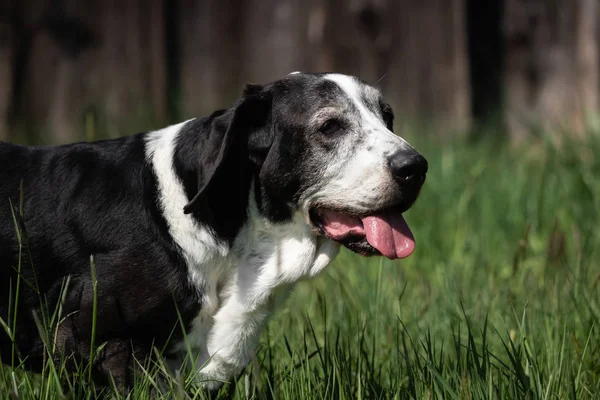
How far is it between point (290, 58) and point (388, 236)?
10.6ft

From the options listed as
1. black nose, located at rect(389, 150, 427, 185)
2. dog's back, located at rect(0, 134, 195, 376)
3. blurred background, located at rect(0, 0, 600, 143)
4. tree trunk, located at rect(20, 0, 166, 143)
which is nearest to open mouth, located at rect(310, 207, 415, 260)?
black nose, located at rect(389, 150, 427, 185)

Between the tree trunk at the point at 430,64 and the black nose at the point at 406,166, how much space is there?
3398 mm

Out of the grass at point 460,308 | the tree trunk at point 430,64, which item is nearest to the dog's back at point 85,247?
the grass at point 460,308

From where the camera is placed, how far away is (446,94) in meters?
6.09

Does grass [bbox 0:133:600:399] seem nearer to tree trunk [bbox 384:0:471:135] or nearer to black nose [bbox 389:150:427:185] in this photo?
tree trunk [bbox 384:0:471:135]

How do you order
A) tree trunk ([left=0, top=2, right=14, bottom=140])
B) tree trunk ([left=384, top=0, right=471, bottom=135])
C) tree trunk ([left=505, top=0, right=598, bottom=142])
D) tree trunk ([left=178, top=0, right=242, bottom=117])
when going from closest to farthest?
tree trunk ([left=0, top=2, right=14, bottom=140])
tree trunk ([left=178, top=0, right=242, bottom=117])
tree trunk ([left=384, top=0, right=471, bottom=135])
tree trunk ([left=505, top=0, right=598, bottom=142])

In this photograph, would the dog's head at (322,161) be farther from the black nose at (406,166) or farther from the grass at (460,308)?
the grass at (460,308)

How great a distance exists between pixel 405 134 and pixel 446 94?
611mm

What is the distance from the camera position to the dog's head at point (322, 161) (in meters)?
2.58

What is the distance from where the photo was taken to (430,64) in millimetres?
6035

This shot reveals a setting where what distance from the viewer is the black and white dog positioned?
2.56m

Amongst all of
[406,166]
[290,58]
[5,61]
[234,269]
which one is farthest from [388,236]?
[5,61]

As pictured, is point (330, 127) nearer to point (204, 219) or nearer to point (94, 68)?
point (204, 219)

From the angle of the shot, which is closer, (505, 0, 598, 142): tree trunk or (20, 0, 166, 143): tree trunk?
(20, 0, 166, 143): tree trunk
